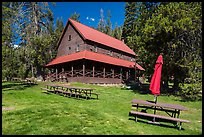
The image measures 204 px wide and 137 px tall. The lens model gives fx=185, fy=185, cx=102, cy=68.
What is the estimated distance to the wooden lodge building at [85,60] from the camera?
28.4 m

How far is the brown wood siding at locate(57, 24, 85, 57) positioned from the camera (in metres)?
31.3

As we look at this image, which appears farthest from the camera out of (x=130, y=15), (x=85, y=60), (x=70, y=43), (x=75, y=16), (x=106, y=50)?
(x=75, y=16)

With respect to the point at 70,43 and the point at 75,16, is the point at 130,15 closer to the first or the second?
the point at 75,16

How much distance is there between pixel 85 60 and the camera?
28.1m

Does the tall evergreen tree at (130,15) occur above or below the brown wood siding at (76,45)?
above

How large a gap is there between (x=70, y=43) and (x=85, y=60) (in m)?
7.50

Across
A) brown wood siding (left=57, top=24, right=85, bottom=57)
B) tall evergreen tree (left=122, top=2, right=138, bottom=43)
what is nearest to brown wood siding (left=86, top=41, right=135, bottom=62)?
brown wood siding (left=57, top=24, right=85, bottom=57)

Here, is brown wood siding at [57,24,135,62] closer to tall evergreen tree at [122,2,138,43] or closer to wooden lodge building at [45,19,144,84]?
wooden lodge building at [45,19,144,84]

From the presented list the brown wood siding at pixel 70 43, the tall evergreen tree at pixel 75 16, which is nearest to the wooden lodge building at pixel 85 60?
the brown wood siding at pixel 70 43

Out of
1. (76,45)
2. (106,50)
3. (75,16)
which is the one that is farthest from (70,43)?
(75,16)

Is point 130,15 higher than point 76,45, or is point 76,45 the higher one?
point 130,15

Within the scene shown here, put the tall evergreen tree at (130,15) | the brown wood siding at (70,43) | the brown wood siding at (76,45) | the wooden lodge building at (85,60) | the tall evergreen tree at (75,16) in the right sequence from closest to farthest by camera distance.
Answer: the wooden lodge building at (85,60), the brown wood siding at (76,45), the brown wood siding at (70,43), the tall evergreen tree at (130,15), the tall evergreen tree at (75,16)

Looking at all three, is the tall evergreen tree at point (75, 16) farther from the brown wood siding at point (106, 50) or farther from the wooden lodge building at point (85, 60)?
the brown wood siding at point (106, 50)

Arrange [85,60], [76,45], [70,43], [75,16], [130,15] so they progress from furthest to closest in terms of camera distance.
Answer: [75,16], [130,15], [70,43], [76,45], [85,60]
